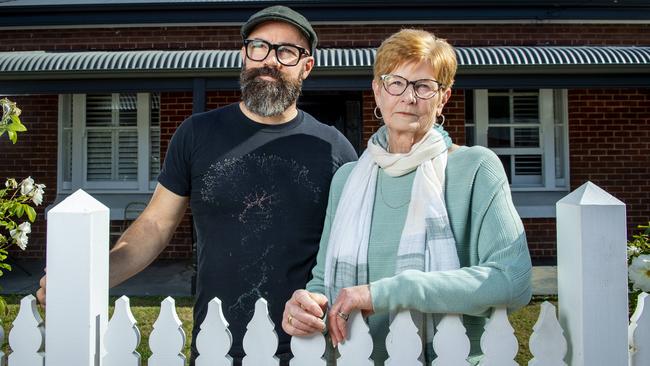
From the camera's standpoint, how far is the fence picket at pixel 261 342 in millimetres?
1678

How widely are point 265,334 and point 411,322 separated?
415mm

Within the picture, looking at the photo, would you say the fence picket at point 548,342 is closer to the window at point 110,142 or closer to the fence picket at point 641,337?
the fence picket at point 641,337

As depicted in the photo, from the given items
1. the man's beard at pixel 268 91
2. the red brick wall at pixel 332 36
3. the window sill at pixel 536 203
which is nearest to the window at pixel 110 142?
the red brick wall at pixel 332 36

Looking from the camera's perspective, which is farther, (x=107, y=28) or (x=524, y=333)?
(x=107, y=28)

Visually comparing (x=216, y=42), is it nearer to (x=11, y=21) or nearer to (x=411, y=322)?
(x=11, y=21)

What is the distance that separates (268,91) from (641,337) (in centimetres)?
145

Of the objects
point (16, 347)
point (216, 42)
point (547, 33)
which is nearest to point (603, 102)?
point (547, 33)

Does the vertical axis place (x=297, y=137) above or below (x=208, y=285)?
above

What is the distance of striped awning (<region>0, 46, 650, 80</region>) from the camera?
21.8 feet

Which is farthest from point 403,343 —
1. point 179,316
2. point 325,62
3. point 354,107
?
point 354,107

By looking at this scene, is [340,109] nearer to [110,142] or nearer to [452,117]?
[452,117]

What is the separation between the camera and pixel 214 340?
1.71 meters

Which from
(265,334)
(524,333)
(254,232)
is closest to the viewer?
(265,334)

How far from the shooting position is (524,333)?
496cm
